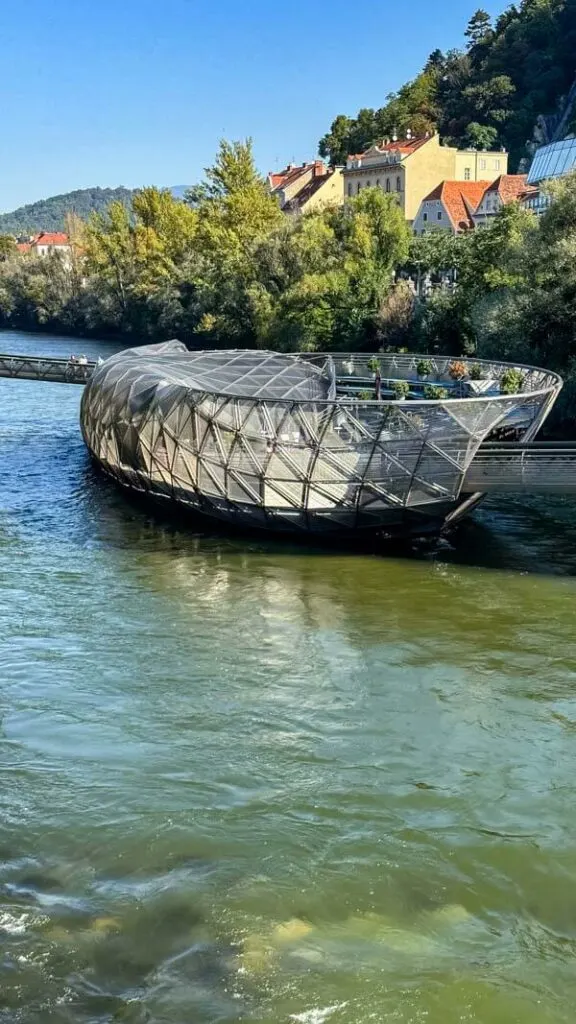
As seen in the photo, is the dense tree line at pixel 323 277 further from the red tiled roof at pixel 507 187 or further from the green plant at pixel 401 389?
the red tiled roof at pixel 507 187

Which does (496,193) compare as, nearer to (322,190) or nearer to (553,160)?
(553,160)

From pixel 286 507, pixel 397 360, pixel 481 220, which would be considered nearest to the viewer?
pixel 286 507

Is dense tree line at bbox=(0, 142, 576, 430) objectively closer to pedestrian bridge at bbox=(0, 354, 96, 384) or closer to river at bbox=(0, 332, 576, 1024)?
pedestrian bridge at bbox=(0, 354, 96, 384)

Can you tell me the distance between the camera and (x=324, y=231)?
57.7 meters

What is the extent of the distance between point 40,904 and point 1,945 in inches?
29.6

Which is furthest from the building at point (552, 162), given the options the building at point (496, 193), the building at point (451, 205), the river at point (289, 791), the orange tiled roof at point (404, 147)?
the river at point (289, 791)

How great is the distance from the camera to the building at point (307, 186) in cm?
11712

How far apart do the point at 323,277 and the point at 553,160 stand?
63034 millimetres

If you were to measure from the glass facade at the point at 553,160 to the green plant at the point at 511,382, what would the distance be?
80602 mm

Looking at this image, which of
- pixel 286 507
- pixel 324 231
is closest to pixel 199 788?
pixel 286 507

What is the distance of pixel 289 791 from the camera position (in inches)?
481

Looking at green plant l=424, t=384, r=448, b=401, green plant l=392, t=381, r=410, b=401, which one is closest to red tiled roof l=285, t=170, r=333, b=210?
green plant l=392, t=381, r=410, b=401

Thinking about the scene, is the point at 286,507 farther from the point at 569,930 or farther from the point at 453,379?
the point at 569,930

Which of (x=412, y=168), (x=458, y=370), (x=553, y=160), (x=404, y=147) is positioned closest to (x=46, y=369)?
(x=458, y=370)
